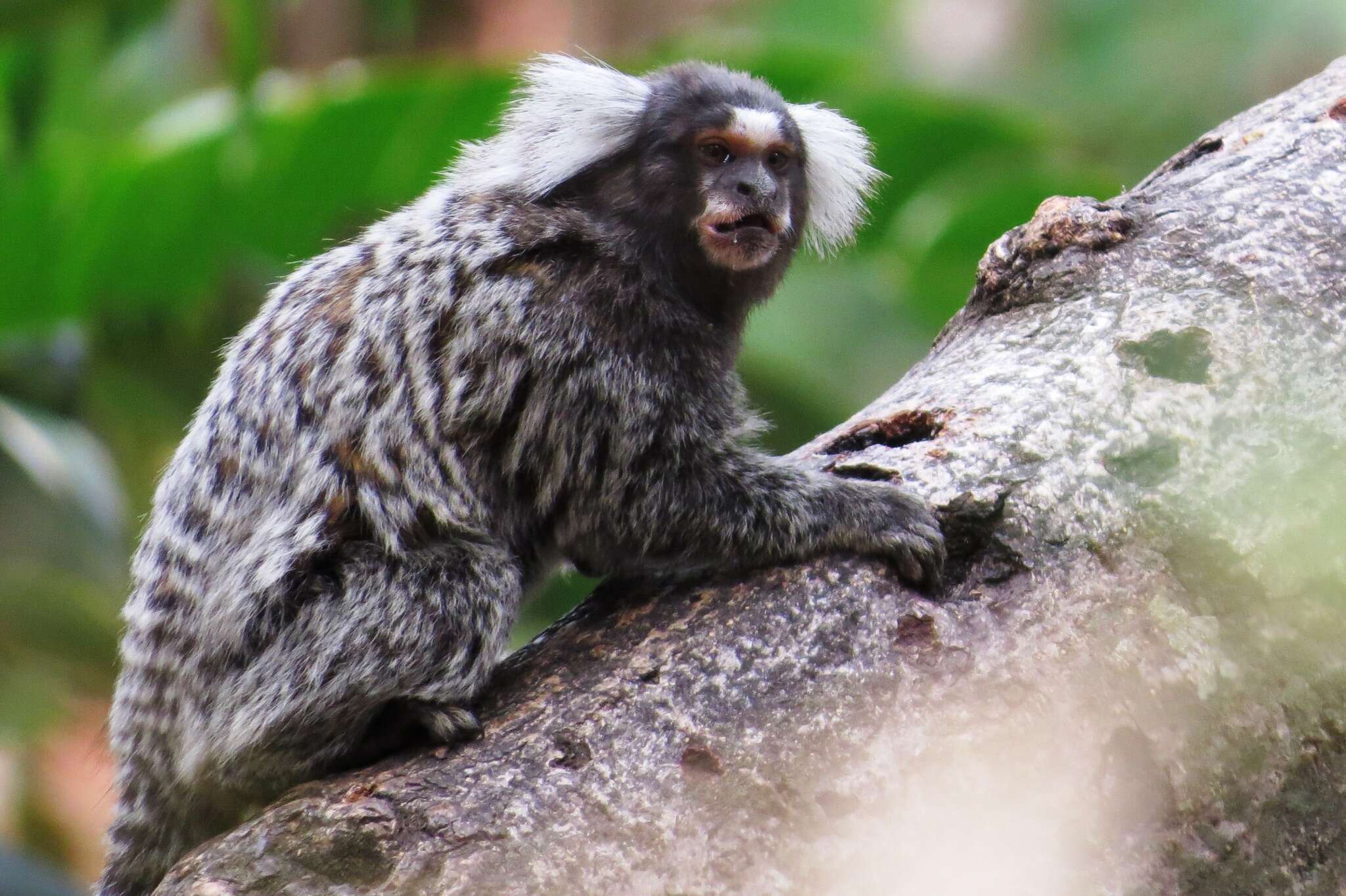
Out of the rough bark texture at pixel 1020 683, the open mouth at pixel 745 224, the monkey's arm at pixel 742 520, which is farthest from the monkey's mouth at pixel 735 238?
the rough bark texture at pixel 1020 683

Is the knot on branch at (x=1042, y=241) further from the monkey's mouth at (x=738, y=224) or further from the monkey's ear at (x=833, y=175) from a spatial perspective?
the monkey's ear at (x=833, y=175)

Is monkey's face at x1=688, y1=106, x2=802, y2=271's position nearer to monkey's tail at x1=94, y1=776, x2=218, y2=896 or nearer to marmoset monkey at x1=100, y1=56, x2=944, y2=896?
marmoset monkey at x1=100, y1=56, x2=944, y2=896

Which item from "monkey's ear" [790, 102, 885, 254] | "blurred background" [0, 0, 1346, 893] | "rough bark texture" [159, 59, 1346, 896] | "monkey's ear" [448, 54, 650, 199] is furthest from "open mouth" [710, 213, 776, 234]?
"blurred background" [0, 0, 1346, 893]

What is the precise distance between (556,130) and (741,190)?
476mm

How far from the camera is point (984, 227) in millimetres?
6762

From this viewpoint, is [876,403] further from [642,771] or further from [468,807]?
[468,807]

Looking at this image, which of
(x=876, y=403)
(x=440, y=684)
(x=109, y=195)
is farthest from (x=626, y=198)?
(x=109, y=195)

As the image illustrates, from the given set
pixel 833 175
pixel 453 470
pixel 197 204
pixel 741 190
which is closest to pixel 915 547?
pixel 453 470

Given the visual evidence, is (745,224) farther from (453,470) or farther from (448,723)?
(448,723)

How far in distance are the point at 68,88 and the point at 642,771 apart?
5.98m

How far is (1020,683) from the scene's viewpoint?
225cm

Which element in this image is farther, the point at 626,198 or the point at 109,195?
the point at 109,195

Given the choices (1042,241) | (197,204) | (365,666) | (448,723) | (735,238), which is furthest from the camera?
(197,204)

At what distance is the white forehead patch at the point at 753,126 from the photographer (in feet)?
10.6
